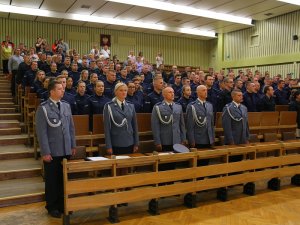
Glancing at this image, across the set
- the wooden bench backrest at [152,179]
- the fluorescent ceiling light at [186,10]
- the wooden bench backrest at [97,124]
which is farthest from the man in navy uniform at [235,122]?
the fluorescent ceiling light at [186,10]

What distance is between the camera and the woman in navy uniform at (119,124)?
11.5ft

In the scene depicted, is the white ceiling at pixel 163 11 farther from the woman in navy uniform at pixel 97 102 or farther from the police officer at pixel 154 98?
the woman in navy uniform at pixel 97 102

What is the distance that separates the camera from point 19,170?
3.90 meters

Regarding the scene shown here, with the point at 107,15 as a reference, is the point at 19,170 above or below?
below

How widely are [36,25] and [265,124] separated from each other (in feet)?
31.1

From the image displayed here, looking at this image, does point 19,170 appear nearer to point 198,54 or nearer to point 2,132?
point 2,132

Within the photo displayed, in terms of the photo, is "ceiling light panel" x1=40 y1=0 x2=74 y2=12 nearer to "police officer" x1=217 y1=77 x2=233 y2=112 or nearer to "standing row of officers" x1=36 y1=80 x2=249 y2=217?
"police officer" x1=217 y1=77 x2=233 y2=112

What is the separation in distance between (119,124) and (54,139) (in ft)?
2.40

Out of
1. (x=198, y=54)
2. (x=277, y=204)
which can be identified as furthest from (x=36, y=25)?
(x=277, y=204)

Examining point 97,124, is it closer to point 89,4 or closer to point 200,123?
point 200,123

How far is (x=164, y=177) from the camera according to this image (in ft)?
10.9

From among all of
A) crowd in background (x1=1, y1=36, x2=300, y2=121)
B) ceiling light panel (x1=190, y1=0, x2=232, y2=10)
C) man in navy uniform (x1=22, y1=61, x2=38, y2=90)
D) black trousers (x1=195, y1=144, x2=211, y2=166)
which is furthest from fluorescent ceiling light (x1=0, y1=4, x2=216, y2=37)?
black trousers (x1=195, y1=144, x2=211, y2=166)

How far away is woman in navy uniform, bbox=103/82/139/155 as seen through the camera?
349cm

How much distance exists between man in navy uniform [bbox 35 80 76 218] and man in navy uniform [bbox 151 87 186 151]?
107 centimetres
